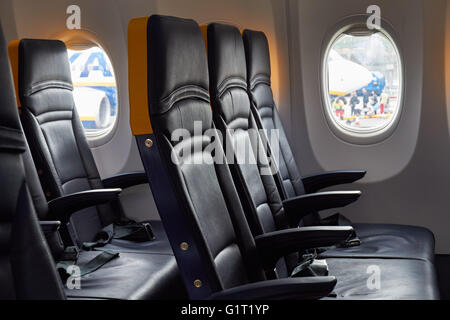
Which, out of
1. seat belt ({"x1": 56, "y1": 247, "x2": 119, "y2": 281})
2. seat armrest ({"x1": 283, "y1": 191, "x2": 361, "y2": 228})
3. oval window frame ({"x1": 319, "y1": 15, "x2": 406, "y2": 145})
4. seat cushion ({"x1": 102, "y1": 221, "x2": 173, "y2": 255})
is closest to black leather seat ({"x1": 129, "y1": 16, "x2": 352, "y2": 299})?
seat armrest ({"x1": 283, "y1": 191, "x2": 361, "y2": 228})

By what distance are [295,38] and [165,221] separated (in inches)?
92.9

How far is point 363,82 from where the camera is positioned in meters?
3.64

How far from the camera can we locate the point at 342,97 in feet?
12.1

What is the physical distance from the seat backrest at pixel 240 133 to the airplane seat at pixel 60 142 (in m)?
0.64

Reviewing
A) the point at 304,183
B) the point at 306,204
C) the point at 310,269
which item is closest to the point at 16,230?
the point at 310,269

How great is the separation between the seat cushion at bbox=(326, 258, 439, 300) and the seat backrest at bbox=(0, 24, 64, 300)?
1.27m

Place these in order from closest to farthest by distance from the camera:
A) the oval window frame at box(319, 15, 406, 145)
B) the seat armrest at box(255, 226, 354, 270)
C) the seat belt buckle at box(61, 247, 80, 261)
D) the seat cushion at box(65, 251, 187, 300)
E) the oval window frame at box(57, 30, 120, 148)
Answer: the seat armrest at box(255, 226, 354, 270) < the seat cushion at box(65, 251, 187, 300) < the seat belt buckle at box(61, 247, 80, 261) < the oval window frame at box(319, 15, 406, 145) < the oval window frame at box(57, 30, 120, 148)

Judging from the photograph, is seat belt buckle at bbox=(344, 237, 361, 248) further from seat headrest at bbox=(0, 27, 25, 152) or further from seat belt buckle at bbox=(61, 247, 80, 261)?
seat headrest at bbox=(0, 27, 25, 152)

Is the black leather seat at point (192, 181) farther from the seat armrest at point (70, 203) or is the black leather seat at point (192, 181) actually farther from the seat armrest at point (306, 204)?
the seat armrest at point (70, 203)

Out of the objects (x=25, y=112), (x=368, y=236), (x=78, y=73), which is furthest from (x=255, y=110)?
(x=78, y=73)

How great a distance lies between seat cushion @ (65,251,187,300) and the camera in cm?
213

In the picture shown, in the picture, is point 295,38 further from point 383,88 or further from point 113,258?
point 113,258

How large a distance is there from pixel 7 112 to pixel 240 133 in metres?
1.36

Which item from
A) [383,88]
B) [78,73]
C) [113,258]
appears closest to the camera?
[113,258]
